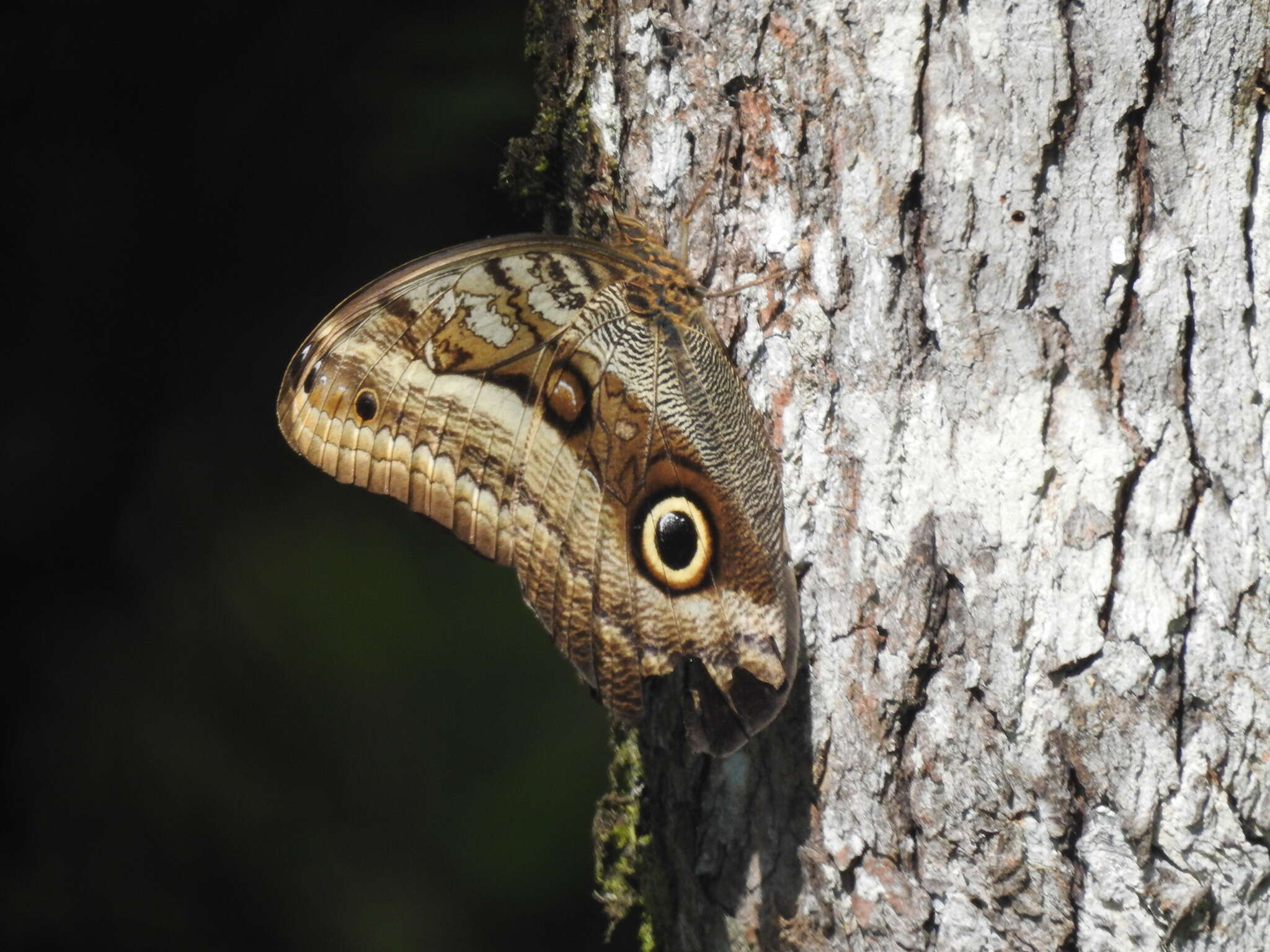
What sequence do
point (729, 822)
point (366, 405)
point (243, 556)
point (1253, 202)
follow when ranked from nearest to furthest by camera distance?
1. point (1253, 202)
2. point (366, 405)
3. point (729, 822)
4. point (243, 556)

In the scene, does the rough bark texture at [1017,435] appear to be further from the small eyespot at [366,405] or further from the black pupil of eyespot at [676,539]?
the small eyespot at [366,405]

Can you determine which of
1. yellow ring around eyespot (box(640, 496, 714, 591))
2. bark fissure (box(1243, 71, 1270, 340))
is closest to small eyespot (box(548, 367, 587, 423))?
yellow ring around eyespot (box(640, 496, 714, 591))

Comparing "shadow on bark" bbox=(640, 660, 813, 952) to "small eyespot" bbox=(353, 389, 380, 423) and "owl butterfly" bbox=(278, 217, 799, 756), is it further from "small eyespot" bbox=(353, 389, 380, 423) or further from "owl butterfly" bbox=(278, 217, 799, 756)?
A: "small eyespot" bbox=(353, 389, 380, 423)

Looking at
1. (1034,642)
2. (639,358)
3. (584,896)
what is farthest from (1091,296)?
(584,896)

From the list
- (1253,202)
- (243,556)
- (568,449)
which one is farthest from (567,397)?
(243,556)

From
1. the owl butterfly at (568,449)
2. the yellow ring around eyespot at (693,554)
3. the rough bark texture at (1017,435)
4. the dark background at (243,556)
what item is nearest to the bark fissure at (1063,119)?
the rough bark texture at (1017,435)

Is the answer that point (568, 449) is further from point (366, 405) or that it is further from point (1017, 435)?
point (1017, 435)

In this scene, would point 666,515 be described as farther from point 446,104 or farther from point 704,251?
point 446,104
